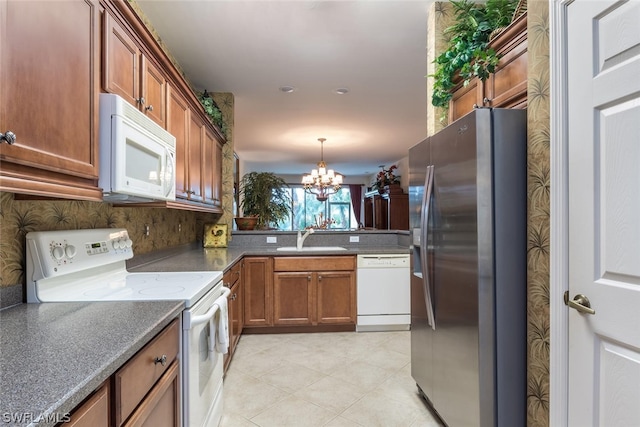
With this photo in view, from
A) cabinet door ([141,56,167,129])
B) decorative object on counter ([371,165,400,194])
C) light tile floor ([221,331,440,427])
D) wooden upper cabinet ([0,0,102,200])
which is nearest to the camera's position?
wooden upper cabinet ([0,0,102,200])

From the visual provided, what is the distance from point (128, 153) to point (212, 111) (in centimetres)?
206

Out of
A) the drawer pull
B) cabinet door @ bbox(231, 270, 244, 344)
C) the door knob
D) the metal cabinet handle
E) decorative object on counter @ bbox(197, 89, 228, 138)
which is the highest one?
decorative object on counter @ bbox(197, 89, 228, 138)

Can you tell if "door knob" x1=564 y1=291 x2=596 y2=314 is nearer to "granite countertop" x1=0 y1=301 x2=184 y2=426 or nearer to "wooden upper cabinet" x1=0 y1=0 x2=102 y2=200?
"granite countertop" x1=0 y1=301 x2=184 y2=426

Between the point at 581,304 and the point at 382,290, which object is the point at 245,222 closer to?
the point at 382,290

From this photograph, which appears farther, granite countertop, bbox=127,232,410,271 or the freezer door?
granite countertop, bbox=127,232,410,271

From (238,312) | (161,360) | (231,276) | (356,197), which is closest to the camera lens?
(161,360)

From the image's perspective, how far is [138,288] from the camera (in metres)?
1.55

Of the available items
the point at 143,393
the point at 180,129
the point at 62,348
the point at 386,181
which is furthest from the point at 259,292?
the point at 386,181

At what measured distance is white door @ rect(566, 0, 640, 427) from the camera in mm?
1046

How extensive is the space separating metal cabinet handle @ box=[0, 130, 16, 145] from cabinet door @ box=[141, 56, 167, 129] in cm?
95

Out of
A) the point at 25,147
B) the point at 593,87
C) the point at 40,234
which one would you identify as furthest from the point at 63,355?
the point at 593,87

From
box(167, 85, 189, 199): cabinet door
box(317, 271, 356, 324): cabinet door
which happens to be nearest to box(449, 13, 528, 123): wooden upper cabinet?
box(167, 85, 189, 199): cabinet door

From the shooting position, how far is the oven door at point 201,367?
1343 mm

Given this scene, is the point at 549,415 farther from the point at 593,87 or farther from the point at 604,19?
the point at 604,19
